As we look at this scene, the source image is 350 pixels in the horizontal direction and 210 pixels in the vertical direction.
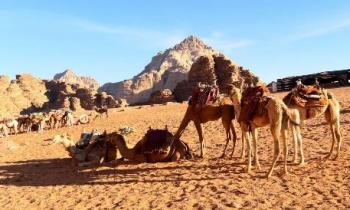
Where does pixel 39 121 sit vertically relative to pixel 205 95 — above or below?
below

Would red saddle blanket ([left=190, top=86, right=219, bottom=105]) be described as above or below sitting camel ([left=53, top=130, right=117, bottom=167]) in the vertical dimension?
above

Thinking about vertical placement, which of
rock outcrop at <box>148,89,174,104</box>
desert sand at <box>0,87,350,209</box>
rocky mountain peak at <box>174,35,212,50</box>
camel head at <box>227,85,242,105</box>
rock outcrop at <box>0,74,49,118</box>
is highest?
rocky mountain peak at <box>174,35,212,50</box>

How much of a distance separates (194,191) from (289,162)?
3.25 meters

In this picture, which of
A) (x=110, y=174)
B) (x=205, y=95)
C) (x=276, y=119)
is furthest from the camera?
(x=205, y=95)

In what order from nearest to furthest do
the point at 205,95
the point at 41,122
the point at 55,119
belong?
the point at 205,95 < the point at 41,122 < the point at 55,119

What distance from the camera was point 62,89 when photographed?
258 ft

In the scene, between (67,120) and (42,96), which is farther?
(42,96)

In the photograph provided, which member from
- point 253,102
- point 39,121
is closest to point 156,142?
point 253,102

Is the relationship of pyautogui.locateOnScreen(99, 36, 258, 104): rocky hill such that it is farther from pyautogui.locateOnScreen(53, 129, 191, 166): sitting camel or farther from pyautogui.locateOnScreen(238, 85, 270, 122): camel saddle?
pyautogui.locateOnScreen(238, 85, 270, 122): camel saddle

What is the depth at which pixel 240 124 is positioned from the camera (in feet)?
37.9

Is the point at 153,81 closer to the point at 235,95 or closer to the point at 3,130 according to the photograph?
the point at 3,130

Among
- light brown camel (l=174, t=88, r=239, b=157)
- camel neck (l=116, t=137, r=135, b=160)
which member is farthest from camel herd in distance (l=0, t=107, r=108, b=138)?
light brown camel (l=174, t=88, r=239, b=157)

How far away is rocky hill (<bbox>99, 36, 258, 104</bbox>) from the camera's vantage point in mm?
→ 56013

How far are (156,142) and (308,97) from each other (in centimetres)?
460
